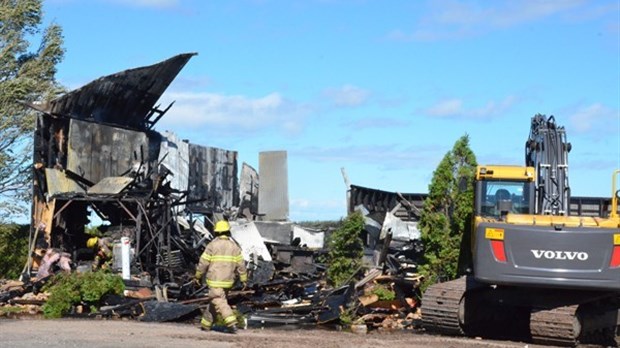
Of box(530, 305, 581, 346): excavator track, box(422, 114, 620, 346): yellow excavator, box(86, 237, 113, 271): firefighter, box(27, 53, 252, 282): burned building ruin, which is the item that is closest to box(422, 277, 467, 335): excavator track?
box(422, 114, 620, 346): yellow excavator

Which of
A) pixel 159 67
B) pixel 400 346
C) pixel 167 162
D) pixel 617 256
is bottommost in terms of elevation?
pixel 400 346

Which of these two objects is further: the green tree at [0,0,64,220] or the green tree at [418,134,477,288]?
the green tree at [0,0,64,220]

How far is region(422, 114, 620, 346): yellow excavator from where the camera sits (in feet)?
59.3

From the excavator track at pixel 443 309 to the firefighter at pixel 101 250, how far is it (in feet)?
39.3

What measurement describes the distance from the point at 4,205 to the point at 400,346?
27.5 m

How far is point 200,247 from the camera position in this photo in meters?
32.0

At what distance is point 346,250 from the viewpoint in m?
26.3

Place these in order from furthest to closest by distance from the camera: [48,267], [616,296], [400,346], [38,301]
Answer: [48,267] → [38,301] → [616,296] → [400,346]

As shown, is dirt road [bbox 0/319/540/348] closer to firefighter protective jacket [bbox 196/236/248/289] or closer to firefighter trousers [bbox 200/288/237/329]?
firefighter trousers [bbox 200/288/237/329]

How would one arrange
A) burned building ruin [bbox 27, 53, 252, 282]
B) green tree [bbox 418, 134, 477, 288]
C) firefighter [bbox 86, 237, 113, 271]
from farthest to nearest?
burned building ruin [bbox 27, 53, 252, 282]
firefighter [bbox 86, 237, 113, 271]
green tree [bbox 418, 134, 477, 288]

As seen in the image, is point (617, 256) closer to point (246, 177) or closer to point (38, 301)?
point (38, 301)

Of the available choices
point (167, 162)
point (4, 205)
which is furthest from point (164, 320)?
point (4, 205)

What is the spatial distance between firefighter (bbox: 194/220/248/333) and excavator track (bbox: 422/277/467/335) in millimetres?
3901

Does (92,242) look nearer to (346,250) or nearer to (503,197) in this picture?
(346,250)
